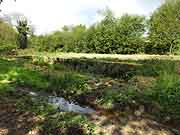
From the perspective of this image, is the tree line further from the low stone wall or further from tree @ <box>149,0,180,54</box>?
the low stone wall

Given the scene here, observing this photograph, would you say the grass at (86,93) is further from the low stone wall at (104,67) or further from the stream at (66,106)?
the low stone wall at (104,67)

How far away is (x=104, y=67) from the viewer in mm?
17406

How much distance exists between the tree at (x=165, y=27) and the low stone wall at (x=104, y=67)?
66.8 ft

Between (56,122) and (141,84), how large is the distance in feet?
18.2

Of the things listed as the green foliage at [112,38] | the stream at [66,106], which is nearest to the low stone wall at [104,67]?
the stream at [66,106]

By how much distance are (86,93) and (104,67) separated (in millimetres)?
6294

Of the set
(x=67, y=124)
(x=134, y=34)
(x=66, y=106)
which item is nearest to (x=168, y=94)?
(x=66, y=106)

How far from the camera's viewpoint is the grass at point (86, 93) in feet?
24.8

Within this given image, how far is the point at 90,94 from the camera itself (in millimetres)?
10992

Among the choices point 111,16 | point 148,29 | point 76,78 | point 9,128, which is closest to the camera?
point 9,128

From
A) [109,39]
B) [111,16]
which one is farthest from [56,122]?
[111,16]

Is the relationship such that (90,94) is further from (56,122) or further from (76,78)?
(56,122)

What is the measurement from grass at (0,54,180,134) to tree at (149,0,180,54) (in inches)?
952

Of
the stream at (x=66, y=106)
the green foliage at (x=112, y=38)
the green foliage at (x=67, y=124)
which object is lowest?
the stream at (x=66, y=106)
